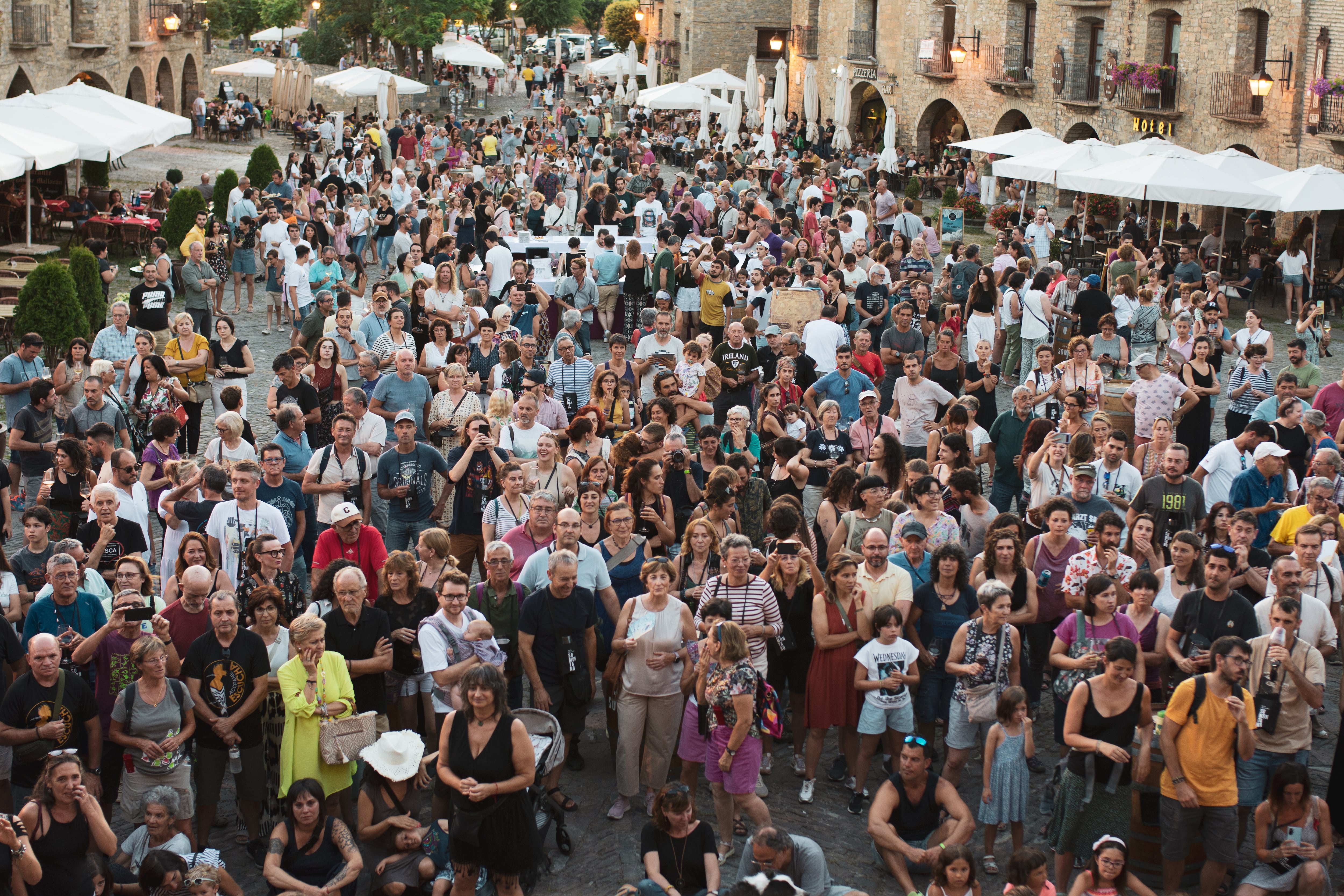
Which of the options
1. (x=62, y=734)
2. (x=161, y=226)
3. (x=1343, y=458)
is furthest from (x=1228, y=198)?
(x=62, y=734)

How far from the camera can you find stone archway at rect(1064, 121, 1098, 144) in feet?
100

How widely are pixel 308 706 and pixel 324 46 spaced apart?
4979 cm

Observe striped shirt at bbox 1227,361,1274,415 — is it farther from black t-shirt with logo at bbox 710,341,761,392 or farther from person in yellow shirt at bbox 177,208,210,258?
person in yellow shirt at bbox 177,208,210,258

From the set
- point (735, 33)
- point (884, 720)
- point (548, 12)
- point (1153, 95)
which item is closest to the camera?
point (884, 720)

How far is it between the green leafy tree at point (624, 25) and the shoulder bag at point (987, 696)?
59.9 metres

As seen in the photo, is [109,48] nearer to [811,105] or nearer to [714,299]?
[811,105]

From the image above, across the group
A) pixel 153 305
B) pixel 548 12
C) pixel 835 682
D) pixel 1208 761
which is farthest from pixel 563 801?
pixel 548 12

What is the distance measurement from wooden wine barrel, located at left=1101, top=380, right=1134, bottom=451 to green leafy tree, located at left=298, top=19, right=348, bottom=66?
4534 cm

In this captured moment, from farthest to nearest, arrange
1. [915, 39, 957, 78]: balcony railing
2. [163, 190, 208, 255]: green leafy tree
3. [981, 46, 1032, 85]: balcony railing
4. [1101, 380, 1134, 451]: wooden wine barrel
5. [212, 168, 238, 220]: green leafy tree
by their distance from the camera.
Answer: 1. [915, 39, 957, 78]: balcony railing
2. [981, 46, 1032, 85]: balcony railing
3. [212, 168, 238, 220]: green leafy tree
4. [163, 190, 208, 255]: green leafy tree
5. [1101, 380, 1134, 451]: wooden wine barrel

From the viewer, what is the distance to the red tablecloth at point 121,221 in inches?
811

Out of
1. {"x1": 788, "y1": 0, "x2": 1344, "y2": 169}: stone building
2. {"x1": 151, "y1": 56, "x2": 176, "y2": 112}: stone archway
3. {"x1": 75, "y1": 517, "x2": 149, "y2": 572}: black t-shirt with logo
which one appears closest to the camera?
{"x1": 75, "y1": 517, "x2": 149, "y2": 572}: black t-shirt with logo

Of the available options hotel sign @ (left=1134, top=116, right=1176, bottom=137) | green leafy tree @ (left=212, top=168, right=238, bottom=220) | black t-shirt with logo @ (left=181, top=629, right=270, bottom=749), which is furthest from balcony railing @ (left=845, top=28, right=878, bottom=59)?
black t-shirt with logo @ (left=181, top=629, right=270, bottom=749)

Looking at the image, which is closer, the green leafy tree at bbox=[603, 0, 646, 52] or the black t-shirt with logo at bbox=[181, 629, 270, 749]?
the black t-shirt with logo at bbox=[181, 629, 270, 749]

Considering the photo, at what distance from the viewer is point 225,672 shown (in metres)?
6.68
